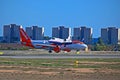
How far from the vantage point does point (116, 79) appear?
96.4 feet

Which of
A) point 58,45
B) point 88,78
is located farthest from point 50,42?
point 88,78

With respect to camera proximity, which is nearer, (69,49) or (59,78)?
(59,78)

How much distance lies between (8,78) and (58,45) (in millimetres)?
74456

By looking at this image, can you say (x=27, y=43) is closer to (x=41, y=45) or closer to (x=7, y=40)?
(x=41, y=45)

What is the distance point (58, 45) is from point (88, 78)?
241ft

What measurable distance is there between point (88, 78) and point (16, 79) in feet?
18.8

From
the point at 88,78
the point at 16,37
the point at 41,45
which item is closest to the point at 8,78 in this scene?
the point at 88,78

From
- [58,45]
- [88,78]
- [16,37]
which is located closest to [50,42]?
[58,45]

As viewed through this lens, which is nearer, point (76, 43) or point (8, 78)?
point (8, 78)

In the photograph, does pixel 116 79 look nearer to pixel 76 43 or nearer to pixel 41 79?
pixel 41 79

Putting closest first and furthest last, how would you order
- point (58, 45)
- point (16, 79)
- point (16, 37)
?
point (16, 79) < point (58, 45) < point (16, 37)

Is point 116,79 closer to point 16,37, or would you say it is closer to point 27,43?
point 27,43

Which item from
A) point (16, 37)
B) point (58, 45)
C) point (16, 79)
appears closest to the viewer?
point (16, 79)

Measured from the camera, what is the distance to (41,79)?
1118 inches
